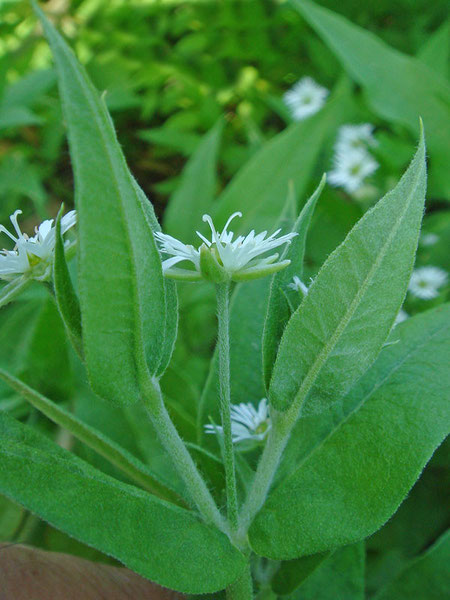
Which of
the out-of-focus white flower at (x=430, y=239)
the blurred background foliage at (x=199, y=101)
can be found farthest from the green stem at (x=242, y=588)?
the out-of-focus white flower at (x=430, y=239)

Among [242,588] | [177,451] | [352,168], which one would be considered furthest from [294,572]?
[352,168]

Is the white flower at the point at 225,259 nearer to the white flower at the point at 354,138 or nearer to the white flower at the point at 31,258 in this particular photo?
the white flower at the point at 31,258

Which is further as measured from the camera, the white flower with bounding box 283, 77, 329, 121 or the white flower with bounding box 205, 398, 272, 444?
the white flower with bounding box 283, 77, 329, 121

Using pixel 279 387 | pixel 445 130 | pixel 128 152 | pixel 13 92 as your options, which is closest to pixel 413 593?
pixel 279 387

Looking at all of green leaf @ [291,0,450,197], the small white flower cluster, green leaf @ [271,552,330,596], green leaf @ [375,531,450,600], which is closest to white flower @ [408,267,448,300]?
green leaf @ [291,0,450,197]

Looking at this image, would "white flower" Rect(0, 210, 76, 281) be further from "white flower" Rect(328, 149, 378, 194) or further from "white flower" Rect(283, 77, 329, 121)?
"white flower" Rect(283, 77, 329, 121)

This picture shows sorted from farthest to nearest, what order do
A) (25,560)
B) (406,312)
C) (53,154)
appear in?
1. (53,154)
2. (406,312)
3. (25,560)

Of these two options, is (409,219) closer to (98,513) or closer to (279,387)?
(279,387)
